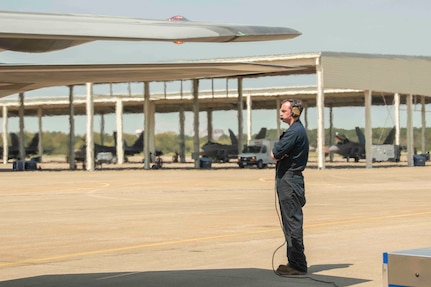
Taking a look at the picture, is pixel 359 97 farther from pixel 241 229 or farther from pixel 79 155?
pixel 241 229

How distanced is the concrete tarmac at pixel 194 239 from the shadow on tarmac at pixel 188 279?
2cm

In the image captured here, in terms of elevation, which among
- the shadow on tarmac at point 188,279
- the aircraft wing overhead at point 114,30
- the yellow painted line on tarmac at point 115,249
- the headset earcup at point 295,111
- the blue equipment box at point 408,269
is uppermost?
the aircraft wing overhead at point 114,30

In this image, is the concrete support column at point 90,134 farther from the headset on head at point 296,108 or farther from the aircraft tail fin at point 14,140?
the headset on head at point 296,108

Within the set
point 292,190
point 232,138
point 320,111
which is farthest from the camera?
point 232,138

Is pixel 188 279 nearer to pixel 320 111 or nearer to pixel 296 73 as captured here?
pixel 320 111

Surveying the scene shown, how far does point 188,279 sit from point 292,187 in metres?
2.10

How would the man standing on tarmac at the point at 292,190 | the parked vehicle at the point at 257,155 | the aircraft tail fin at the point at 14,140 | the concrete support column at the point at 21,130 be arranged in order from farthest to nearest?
the aircraft tail fin at the point at 14,140
the concrete support column at the point at 21,130
the parked vehicle at the point at 257,155
the man standing on tarmac at the point at 292,190

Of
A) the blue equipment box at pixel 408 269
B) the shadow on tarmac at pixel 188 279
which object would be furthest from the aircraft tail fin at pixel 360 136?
the blue equipment box at pixel 408 269

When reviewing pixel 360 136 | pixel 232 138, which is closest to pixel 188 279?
pixel 360 136

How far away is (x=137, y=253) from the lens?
16.4 metres

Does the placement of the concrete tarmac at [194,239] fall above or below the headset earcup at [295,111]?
below

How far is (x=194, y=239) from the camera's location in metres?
18.7

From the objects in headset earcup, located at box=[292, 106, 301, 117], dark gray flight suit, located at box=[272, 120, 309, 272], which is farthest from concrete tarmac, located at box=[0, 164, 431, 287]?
headset earcup, located at box=[292, 106, 301, 117]

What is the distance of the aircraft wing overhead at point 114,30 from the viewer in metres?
9.07
